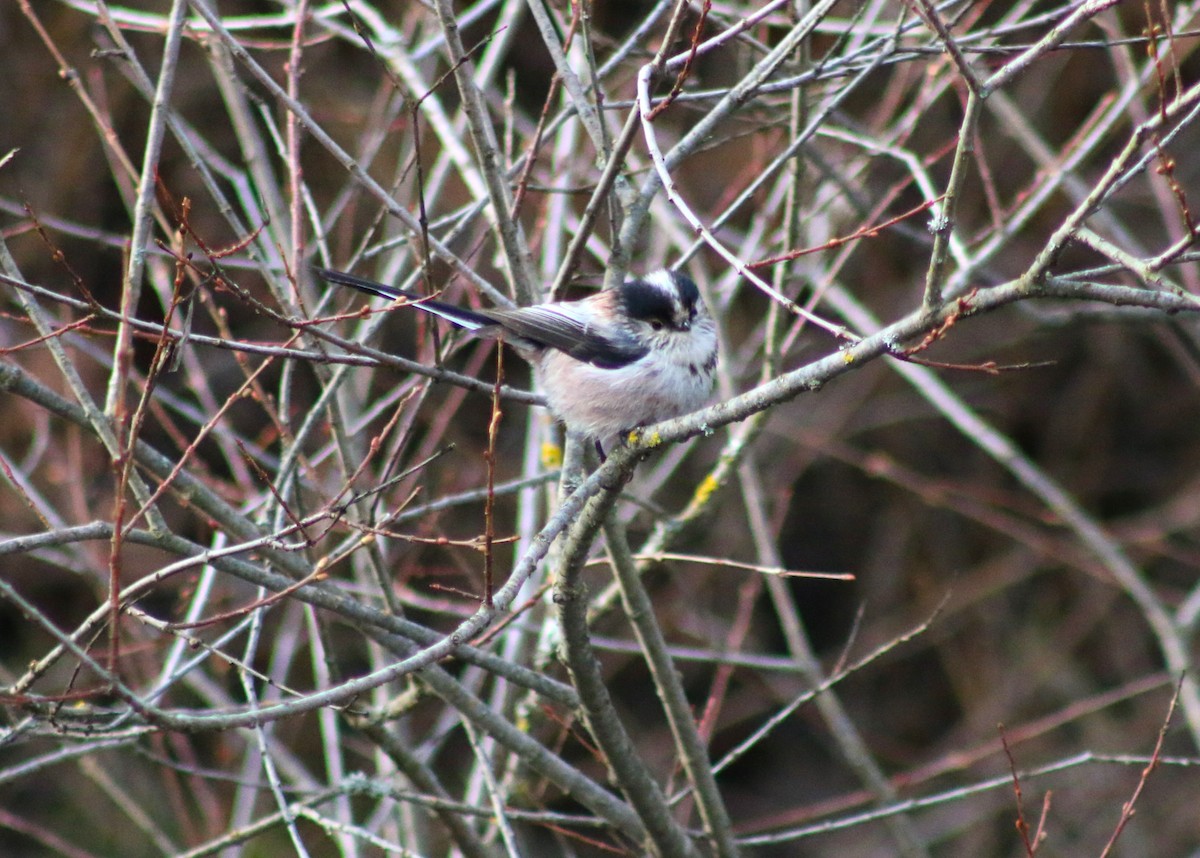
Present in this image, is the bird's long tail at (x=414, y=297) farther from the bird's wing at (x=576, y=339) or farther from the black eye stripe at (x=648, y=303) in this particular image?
the black eye stripe at (x=648, y=303)

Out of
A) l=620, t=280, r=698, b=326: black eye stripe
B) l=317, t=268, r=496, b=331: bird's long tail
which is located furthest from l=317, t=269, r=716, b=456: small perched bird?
l=317, t=268, r=496, b=331: bird's long tail

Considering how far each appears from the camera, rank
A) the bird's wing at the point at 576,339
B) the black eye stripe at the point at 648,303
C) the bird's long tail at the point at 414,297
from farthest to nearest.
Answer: the black eye stripe at the point at 648,303
the bird's wing at the point at 576,339
the bird's long tail at the point at 414,297

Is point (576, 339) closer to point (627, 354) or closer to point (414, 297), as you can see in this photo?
point (627, 354)

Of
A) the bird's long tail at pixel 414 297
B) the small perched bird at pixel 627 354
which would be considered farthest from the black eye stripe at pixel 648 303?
the bird's long tail at pixel 414 297

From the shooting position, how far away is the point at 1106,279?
712 cm

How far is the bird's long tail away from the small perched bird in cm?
11

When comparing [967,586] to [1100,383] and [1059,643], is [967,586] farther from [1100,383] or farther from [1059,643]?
[1100,383]

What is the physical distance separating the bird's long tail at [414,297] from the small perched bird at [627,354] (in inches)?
4.3

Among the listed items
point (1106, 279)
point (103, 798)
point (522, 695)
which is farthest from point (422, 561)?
point (1106, 279)

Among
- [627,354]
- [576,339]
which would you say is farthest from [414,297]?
[627,354]

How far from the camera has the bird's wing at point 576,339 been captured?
3.76 m

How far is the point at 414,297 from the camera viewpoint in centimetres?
331

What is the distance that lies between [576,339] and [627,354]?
19cm

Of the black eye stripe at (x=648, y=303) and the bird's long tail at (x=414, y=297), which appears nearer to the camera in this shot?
the bird's long tail at (x=414, y=297)
